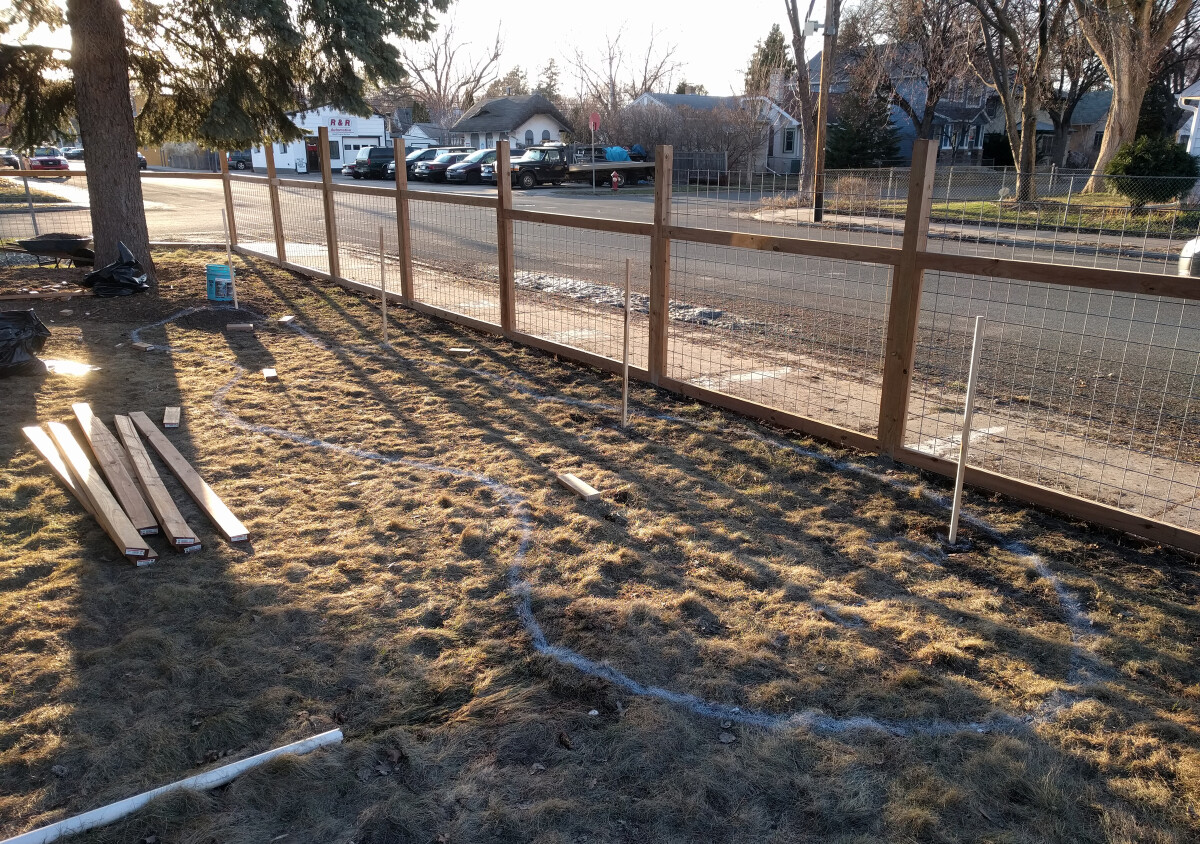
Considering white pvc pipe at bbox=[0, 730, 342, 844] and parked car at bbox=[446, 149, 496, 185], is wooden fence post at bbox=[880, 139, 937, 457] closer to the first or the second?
white pvc pipe at bbox=[0, 730, 342, 844]

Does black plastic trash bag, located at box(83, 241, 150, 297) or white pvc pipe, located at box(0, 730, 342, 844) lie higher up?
black plastic trash bag, located at box(83, 241, 150, 297)

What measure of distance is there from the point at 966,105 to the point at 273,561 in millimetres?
61288

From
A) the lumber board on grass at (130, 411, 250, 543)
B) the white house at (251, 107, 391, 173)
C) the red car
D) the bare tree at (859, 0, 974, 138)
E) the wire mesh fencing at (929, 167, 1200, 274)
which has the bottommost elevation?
the lumber board on grass at (130, 411, 250, 543)

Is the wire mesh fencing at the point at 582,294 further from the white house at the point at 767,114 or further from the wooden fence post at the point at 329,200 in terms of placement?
the white house at the point at 767,114

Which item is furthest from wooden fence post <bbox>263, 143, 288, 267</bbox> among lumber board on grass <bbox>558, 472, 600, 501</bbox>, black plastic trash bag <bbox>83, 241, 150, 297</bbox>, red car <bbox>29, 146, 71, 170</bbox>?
red car <bbox>29, 146, 71, 170</bbox>

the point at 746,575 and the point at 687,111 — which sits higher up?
the point at 687,111

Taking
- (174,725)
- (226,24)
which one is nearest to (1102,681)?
(174,725)

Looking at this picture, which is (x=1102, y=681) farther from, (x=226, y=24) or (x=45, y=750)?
(x=226, y=24)

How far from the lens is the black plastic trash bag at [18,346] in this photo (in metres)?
8.06

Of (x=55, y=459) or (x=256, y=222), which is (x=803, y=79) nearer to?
(x=256, y=222)

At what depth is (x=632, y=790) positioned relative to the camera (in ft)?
10.0

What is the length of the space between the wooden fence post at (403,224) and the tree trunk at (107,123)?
4.64 m

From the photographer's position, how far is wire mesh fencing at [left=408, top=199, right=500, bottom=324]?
39.2ft

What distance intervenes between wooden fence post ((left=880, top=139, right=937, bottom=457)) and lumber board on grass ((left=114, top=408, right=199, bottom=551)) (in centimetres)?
460
